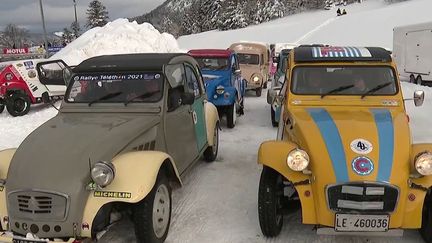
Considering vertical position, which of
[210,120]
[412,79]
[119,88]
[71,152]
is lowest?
[412,79]

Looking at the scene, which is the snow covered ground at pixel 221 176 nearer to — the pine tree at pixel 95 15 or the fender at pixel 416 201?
the fender at pixel 416 201

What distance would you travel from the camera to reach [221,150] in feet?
28.4

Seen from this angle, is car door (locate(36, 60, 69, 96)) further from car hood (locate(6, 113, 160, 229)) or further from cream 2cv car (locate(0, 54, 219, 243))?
car hood (locate(6, 113, 160, 229))

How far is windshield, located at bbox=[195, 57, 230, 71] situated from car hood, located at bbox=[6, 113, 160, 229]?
655cm

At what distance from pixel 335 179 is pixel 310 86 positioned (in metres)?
A: 1.96

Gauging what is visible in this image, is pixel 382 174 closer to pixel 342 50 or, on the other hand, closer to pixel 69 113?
pixel 342 50

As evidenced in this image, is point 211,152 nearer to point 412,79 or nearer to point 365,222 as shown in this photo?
point 365,222

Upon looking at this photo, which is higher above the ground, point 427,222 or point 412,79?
point 427,222

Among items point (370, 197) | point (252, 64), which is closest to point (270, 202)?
point (370, 197)

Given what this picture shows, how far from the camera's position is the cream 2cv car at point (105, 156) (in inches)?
155

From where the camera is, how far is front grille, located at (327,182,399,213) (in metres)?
4.09

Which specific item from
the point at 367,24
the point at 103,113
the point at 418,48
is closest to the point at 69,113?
the point at 103,113

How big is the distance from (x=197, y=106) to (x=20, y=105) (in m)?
8.37

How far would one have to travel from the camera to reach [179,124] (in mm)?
5824
